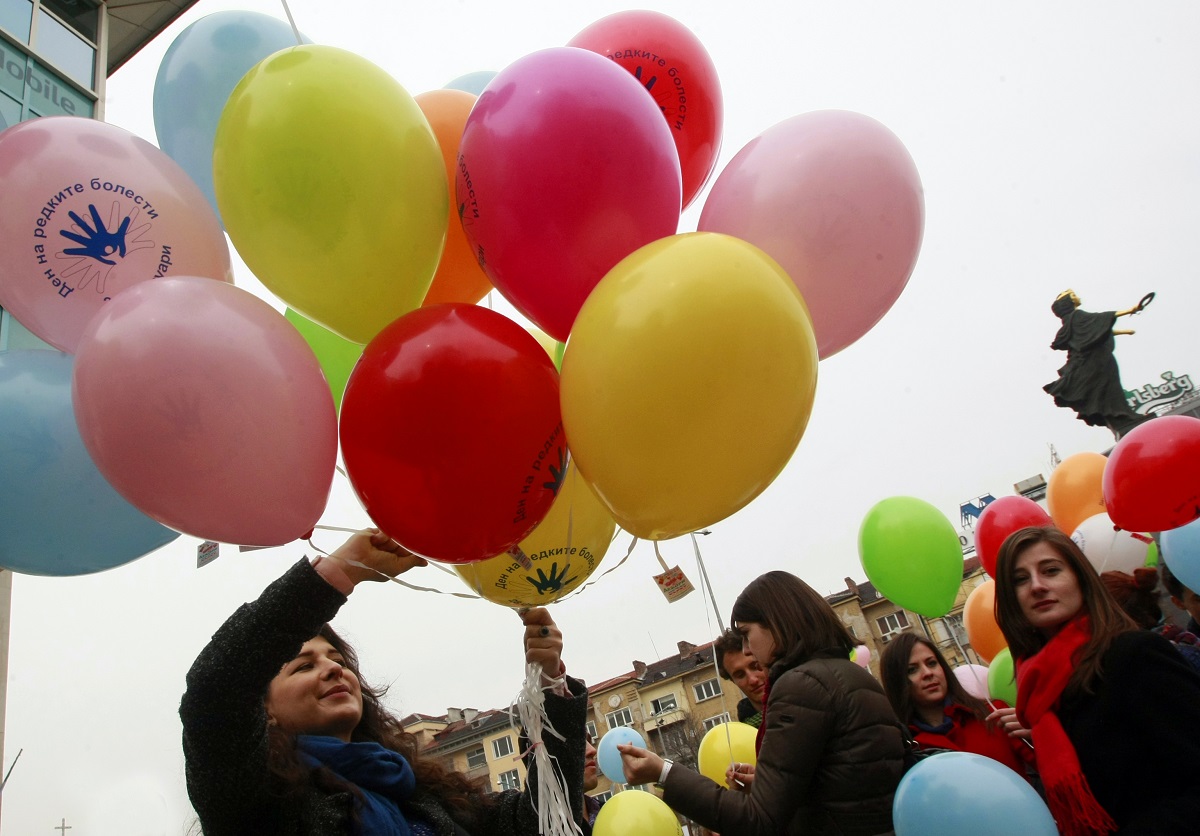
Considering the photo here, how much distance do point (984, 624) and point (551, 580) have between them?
3.61 m

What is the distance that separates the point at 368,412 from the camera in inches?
53.9

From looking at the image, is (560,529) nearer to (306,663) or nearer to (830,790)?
(306,663)

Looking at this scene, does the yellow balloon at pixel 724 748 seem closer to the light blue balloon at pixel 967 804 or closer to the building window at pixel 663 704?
the light blue balloon at pixel 967 804

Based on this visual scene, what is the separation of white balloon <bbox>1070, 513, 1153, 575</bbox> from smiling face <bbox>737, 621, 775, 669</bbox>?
294cm

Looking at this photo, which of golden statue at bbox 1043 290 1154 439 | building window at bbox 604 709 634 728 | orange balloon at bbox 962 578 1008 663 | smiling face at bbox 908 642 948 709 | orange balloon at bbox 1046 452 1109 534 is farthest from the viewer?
building window at bbox 604 709 634 728

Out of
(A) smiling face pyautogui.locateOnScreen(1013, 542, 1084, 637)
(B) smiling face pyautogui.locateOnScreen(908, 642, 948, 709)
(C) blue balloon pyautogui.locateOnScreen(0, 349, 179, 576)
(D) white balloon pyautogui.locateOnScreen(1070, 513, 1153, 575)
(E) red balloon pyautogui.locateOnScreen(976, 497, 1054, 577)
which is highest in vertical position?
(C) blue balloon pyautogui.locateOnScreen(0, 349, 179, 576)

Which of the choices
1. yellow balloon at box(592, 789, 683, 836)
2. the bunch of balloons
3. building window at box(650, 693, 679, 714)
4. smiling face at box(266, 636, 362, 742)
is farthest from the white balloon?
building window at box(650, 693, 679, 714)

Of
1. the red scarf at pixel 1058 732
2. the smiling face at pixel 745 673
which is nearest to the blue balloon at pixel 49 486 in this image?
the red scarf at pixel 1058 732

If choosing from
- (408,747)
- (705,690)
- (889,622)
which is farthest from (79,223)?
(889,622)

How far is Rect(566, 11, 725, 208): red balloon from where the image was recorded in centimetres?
200

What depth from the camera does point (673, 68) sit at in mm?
2021

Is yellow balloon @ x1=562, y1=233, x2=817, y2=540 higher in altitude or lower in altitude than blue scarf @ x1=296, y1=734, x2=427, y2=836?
higher

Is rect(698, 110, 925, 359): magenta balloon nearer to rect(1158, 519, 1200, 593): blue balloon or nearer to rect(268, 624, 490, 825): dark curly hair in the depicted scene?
rect(268, 624, 490, 825): dark curly hair

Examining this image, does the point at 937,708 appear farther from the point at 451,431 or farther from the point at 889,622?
the point at 889,622
